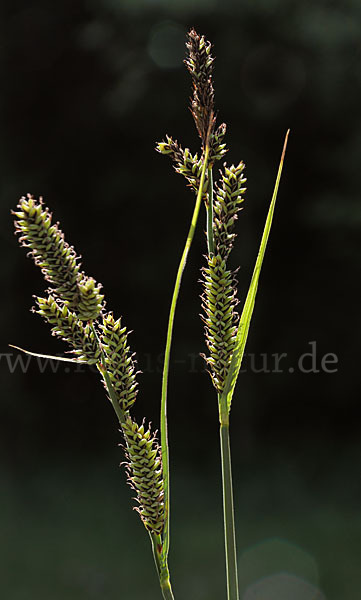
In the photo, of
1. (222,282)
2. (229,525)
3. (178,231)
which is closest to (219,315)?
(222,282)

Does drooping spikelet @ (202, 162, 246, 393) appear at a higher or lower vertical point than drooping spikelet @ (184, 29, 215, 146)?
lower

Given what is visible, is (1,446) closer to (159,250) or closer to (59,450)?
(59,450)

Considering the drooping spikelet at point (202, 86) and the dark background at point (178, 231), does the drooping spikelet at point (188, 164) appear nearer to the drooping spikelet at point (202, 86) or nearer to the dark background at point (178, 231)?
the drooping spikelet at point (202, 86)

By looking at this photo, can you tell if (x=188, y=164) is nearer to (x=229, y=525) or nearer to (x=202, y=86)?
(x=202, y=86)

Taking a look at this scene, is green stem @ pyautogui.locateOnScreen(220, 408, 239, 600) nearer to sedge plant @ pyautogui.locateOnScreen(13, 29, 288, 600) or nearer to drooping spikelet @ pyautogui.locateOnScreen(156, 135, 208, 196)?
sedge plant @ pyautogui.locateOnScreen(13, 29, 288, 600)

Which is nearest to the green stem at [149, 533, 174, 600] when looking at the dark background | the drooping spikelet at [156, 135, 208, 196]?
the drooping spikelet at [156, 135, 208, 196]

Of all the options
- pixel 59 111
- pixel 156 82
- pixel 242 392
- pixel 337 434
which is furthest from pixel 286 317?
pixel 59 111
